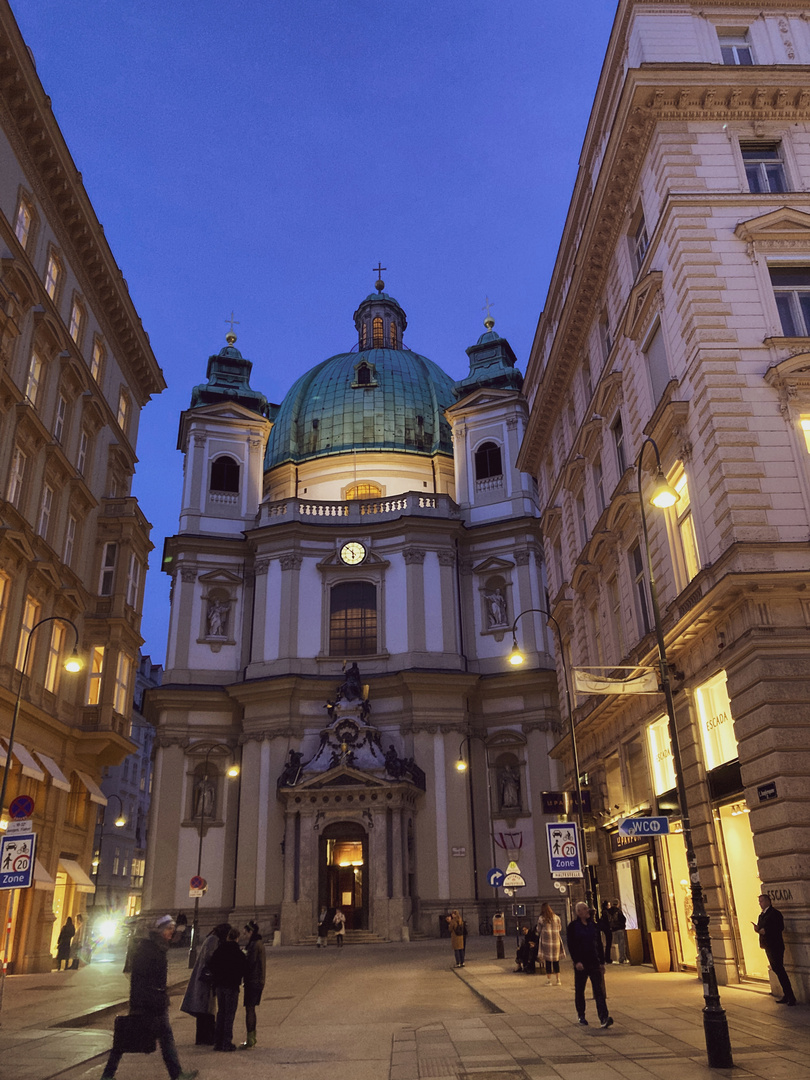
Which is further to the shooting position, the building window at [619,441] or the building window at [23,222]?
the building window at [23,222]

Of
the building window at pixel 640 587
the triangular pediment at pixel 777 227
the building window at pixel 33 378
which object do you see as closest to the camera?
the triangular pediment at pixel 777 227

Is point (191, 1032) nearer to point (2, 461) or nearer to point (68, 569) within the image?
point (2, 461)

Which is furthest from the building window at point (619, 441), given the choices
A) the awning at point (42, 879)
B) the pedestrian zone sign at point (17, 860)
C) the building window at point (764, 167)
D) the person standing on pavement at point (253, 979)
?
the awning at point (42, 879)

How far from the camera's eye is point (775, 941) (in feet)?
50.8

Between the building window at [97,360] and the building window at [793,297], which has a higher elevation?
the building window at [97,360]

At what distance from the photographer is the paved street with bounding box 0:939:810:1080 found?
36.7 ft

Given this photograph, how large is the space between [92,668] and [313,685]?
17015 millimetres

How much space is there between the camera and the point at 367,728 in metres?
48.4

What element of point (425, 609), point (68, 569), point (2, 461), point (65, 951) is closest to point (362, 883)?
point (425, 609)

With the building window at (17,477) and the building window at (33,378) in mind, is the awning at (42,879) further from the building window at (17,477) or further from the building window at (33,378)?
Answer: the building window at (33,378)

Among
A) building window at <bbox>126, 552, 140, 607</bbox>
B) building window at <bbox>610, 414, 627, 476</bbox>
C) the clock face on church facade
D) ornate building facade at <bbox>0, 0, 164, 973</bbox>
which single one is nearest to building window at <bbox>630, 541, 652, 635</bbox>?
building window at <bbox>610, 414, 627, 476</bbox>

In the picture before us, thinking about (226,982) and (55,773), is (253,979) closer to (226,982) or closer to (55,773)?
(226,982)

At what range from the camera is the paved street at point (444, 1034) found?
1117 centimetres

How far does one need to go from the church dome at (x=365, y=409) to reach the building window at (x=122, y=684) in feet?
93.0
